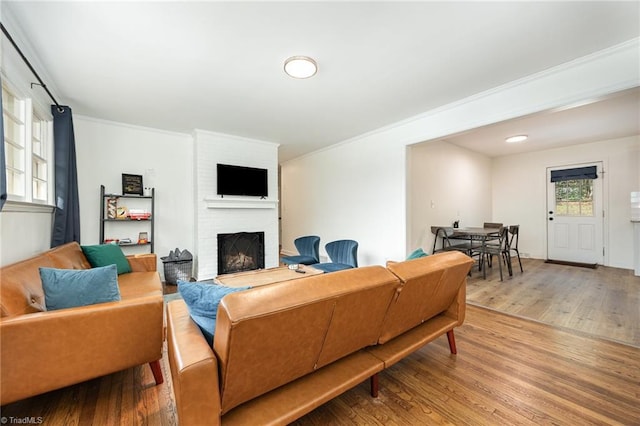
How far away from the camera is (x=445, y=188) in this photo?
535 centimetres

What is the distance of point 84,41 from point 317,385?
119 inches

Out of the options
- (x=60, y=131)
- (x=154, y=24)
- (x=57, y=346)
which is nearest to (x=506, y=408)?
(x=57, y=346)

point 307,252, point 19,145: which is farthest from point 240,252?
point 19,145

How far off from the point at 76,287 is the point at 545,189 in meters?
8.00

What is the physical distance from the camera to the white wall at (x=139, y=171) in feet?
12.4

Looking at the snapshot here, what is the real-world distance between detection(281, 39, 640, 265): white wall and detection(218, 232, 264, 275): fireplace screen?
1529 mm

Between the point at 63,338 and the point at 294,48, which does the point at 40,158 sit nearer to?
the point at 63,338

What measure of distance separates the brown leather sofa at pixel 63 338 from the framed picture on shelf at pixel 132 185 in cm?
248

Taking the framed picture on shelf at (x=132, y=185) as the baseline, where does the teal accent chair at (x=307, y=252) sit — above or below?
below

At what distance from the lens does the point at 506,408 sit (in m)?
1.55

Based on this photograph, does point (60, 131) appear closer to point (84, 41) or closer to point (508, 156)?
point (84, 41)

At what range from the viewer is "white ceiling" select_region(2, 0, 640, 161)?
5.92ft

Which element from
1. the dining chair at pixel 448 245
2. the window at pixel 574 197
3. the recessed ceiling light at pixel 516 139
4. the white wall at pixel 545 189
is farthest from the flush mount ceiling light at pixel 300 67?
the window at pixel 574 197

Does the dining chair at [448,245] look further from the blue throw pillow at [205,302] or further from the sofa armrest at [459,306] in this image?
the blue throw pillow at [205,302]
